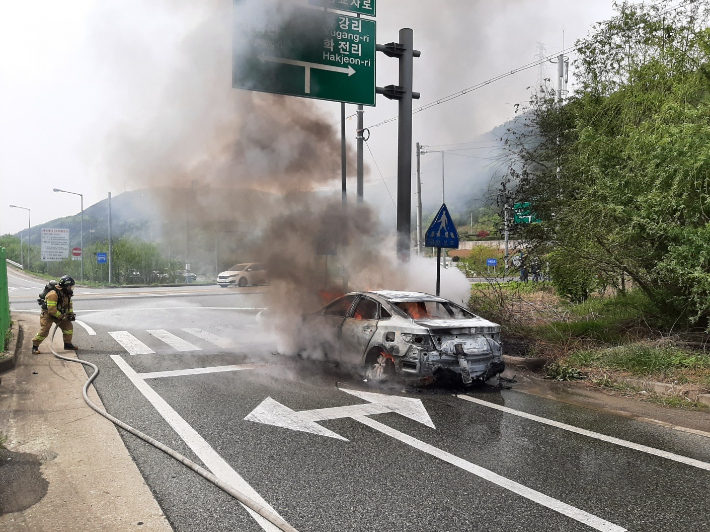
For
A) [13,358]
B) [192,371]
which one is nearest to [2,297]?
[13,358]

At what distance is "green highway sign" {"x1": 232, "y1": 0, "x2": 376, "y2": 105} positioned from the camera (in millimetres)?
9695

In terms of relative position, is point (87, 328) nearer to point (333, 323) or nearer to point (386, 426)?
point (333, 323)

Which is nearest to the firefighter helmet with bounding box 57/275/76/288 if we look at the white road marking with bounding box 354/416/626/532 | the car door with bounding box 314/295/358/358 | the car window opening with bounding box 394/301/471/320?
the car door with bounding box 314/295/358/358

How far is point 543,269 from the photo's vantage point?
12.1m

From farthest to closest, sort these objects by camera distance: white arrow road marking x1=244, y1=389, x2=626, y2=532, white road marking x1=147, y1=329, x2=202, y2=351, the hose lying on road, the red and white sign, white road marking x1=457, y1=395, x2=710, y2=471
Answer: the red and white sign → white road marking x1=147, y1=329, x2=202, y2=351 → white road marking x1=457, y1=395, x2=710, y2=471 → white arrow road marking x1=244, y1=389, x2=626, y2=532 → the hose lying on road

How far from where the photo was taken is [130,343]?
11.1 m

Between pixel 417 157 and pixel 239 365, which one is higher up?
pixel 417 157

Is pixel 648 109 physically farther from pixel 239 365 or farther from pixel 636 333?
pixel 239 365

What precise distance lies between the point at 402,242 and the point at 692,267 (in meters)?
5.29

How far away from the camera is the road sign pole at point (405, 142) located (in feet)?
36.0

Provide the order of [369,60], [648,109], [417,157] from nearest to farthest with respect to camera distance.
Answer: [648,109]
[369,60]
[417,157]

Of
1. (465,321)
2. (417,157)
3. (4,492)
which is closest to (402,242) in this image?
(465,321)

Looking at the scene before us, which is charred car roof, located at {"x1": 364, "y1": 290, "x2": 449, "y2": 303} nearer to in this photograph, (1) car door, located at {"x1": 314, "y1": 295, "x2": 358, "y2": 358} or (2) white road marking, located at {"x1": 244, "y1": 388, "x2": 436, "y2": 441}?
(1) car door, located at {"x1": 314, "y1": 295, "x2": 358, "y2": 358}

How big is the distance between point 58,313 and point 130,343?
163 cm
